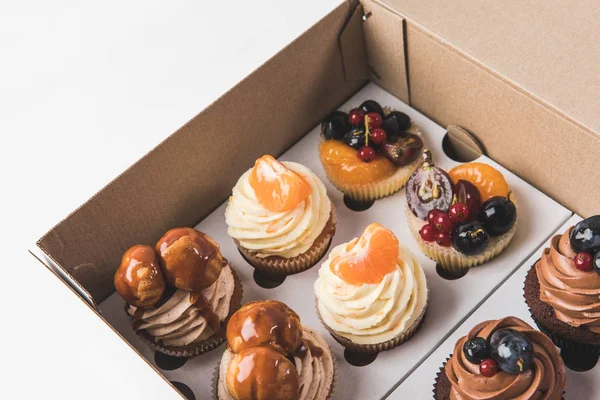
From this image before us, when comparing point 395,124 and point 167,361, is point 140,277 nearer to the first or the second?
point 167,361

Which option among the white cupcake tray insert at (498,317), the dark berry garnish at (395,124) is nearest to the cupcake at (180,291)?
the white cupcake tray insert at (498,317)

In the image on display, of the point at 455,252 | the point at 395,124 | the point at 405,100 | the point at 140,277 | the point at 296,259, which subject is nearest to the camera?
the point at 140,277

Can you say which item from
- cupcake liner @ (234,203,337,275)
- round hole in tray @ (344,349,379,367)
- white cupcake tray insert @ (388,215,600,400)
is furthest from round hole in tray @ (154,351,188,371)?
white cupcake tray insert @ (388,215,600,400)

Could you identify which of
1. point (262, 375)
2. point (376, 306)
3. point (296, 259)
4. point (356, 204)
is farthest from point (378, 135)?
→ point (262, 375)

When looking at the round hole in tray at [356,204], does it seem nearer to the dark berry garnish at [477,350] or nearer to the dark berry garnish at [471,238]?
the dark berry garnish at [471,238]

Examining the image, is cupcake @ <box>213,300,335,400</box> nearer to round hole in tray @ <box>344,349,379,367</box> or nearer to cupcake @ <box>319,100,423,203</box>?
round hole in tray @ <box>344,349,379,367</box>

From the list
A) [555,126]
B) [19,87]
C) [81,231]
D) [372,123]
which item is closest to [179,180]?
[81,231]
